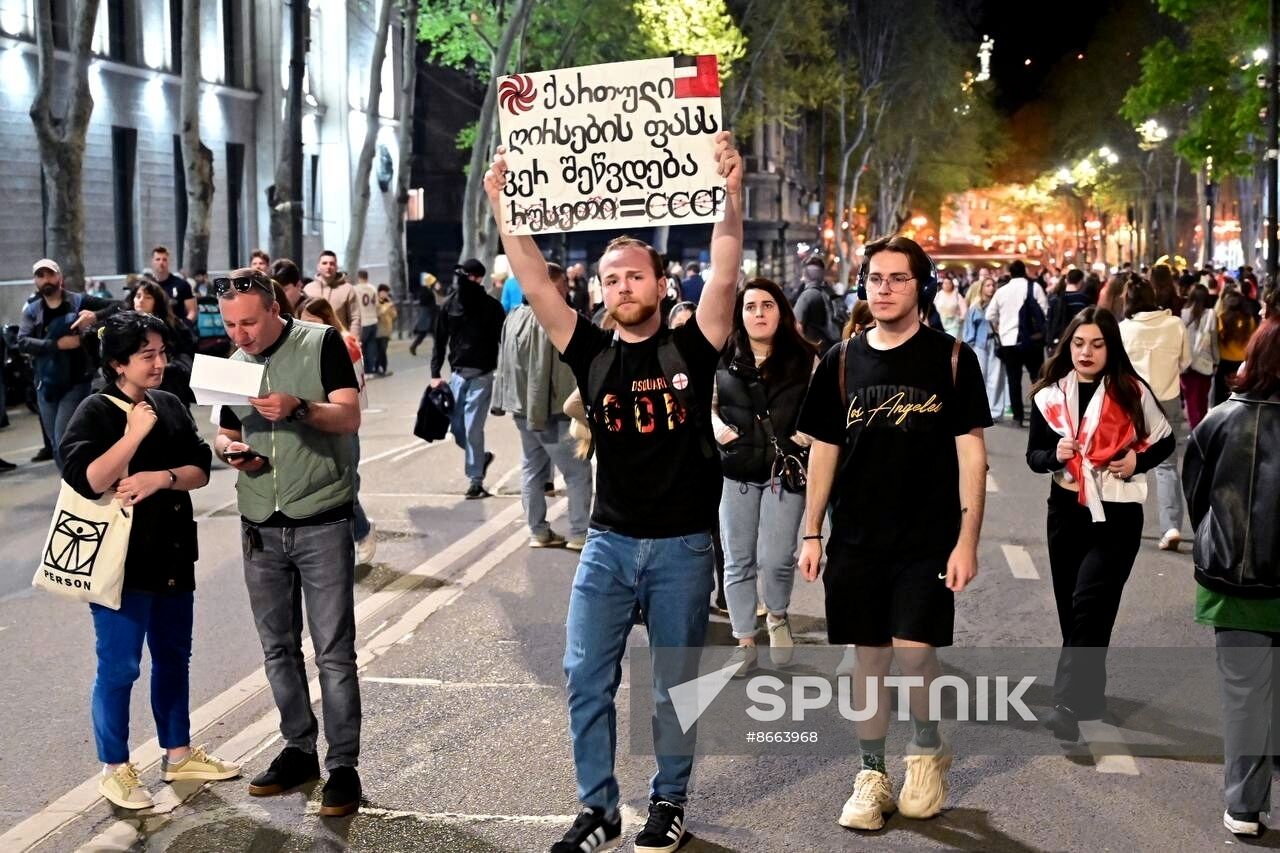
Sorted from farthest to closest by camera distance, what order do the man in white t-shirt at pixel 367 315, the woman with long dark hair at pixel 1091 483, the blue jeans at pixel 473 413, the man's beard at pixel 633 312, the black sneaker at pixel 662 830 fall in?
the man in white t-shirt at pixel 367 315 < the blue jeans at pixel 473 413 < the woman with long dark hair at pixel 1091 483 < the black sneaker at pixel 662 830 < the man's beard at pixel 633 312

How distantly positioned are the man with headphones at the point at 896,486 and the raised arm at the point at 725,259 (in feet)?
1.59

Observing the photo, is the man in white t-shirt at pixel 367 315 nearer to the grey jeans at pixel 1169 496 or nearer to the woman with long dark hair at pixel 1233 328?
the woman with long dark hair at pixel 1233 328

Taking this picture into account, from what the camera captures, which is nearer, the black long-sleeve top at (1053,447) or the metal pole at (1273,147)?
the black long-sleeve top at (1053,447)

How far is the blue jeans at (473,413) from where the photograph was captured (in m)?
12.9

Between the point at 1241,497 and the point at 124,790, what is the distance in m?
3.92

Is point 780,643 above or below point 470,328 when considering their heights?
below

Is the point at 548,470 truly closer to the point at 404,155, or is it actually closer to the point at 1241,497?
the point at 1241,497

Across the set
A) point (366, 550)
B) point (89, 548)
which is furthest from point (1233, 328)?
point (89, 548)

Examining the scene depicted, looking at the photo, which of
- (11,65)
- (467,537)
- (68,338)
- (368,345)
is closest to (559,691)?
(467,537)

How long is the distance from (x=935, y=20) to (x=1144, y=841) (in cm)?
6257

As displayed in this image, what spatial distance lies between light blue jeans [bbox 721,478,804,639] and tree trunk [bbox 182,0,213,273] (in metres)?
19.5

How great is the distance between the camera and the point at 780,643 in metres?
7.75

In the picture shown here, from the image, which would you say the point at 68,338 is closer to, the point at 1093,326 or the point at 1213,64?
the point at 1093,326

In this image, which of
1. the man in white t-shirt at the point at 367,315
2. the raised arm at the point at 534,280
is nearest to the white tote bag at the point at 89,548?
the raised arm at the point at 534,280
